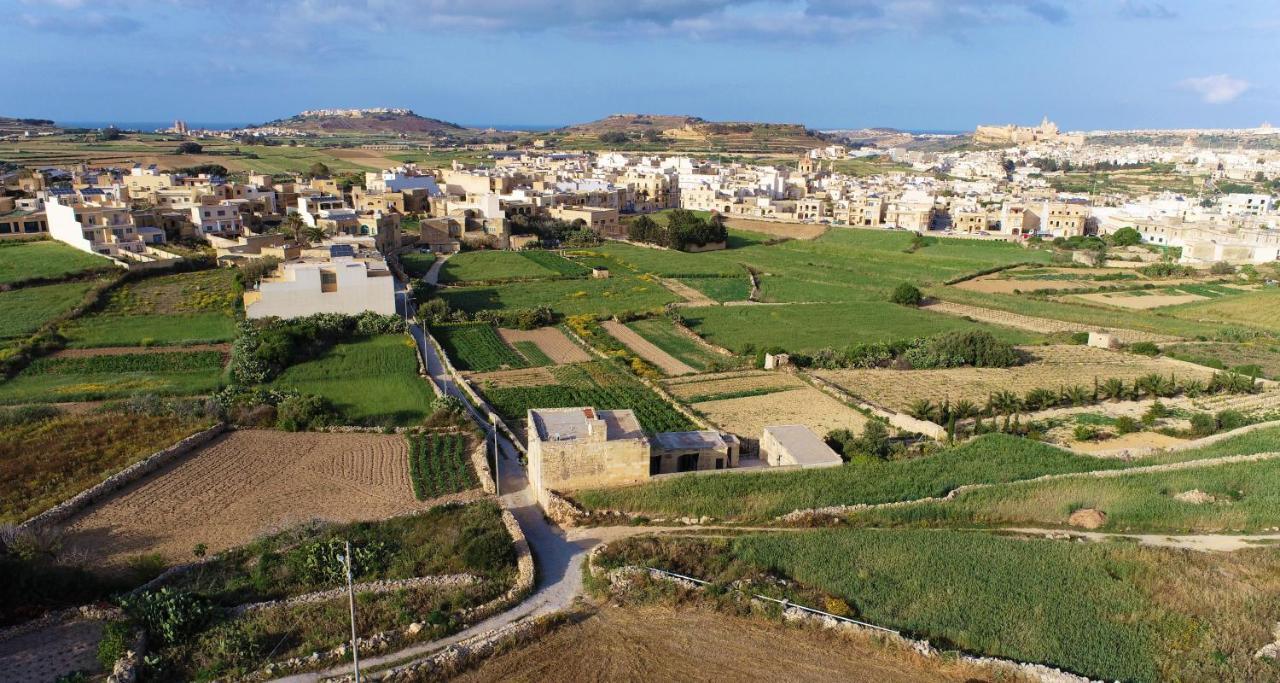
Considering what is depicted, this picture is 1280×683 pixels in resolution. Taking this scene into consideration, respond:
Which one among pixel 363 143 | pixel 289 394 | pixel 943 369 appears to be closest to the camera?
pixel 289 394

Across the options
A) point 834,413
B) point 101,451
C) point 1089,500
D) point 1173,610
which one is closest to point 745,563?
point 1173,610

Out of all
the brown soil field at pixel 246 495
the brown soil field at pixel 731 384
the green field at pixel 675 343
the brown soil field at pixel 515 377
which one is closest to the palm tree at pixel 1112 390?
the brown soil field at pixel 731 384

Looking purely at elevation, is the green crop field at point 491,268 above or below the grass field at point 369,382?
above

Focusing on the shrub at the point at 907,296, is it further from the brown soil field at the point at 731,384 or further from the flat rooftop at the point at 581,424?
the flat rooftop at the point at 581,424

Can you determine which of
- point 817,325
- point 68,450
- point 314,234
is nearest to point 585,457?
point 68,450

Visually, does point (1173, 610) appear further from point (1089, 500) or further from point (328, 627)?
point (328, 627)

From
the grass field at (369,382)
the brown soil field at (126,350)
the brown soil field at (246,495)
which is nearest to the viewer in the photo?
the brown soil field at (246,495)

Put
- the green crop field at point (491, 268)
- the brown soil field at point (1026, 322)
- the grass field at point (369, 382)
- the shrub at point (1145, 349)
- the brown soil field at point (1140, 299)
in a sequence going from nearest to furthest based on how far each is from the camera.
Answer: the grass field at point (369, 382) → the shrub at point (1145, 349) → the brown soil field at point (1026, 322) → the brown soil field at point (1140, 299) → the green crop field at point (491, 268)
